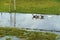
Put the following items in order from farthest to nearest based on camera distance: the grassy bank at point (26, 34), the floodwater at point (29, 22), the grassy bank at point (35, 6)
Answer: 1. the grassy bank at point (35, 6)
2. the floodwater at point (29, 22)
3. the grassy bank at point (26, 34)

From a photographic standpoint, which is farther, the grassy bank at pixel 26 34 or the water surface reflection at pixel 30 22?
the water surface reflection at pixel 30 22

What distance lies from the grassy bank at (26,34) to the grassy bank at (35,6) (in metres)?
2.78

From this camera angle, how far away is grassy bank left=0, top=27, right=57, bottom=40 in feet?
20.6

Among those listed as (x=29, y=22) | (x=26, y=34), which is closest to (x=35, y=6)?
(x=29, y=22)

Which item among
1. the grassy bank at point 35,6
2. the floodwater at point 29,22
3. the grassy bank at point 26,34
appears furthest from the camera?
the grassy bank at point 35,6

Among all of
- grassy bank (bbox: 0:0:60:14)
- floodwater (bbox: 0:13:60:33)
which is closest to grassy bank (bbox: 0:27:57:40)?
floodwater (bbox: 0:13:60:33)

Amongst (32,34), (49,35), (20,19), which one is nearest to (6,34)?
(32,34)

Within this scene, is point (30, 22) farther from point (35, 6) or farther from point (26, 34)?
point (35, 6)

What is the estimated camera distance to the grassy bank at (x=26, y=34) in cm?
627

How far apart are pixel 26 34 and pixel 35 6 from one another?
4.77 meters

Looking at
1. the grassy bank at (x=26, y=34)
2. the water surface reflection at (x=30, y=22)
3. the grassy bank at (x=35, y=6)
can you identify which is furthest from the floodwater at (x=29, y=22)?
the grassy bank at (x=35, y=6)

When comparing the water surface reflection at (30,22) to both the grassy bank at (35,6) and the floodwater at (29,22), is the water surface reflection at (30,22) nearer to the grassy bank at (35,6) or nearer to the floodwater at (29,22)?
the floodwater at (29,22)

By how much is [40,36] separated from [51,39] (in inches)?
13.8

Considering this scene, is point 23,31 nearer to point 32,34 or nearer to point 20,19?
point 32,34
